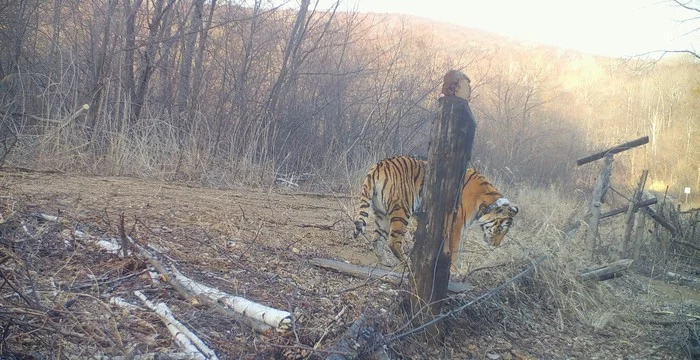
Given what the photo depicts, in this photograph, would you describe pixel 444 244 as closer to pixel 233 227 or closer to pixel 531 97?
pixel 233 227

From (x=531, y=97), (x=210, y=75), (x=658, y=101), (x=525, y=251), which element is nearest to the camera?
(x=525, y=251)

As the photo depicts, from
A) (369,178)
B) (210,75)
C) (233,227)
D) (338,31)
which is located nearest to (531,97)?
(338,31)

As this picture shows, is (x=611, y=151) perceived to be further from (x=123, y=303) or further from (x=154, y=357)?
(x=154, y=357)

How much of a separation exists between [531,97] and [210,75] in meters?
15.5

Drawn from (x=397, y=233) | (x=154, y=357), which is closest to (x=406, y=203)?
(x=397, y=233)

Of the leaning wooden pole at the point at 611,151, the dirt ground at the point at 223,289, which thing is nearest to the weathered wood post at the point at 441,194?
the dirt ground at the point at 223,289

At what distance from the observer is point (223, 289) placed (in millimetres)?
3926

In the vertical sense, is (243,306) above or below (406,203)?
below

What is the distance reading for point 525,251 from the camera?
571 cm

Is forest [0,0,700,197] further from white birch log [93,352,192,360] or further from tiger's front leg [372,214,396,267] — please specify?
white birch log [93,352,192,360]

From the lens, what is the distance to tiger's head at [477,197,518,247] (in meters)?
7.04

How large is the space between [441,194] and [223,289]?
166 centimetres

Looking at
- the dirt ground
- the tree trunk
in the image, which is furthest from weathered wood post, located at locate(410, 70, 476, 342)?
the tree trunk

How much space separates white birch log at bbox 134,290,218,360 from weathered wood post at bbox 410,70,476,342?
1591 mm
